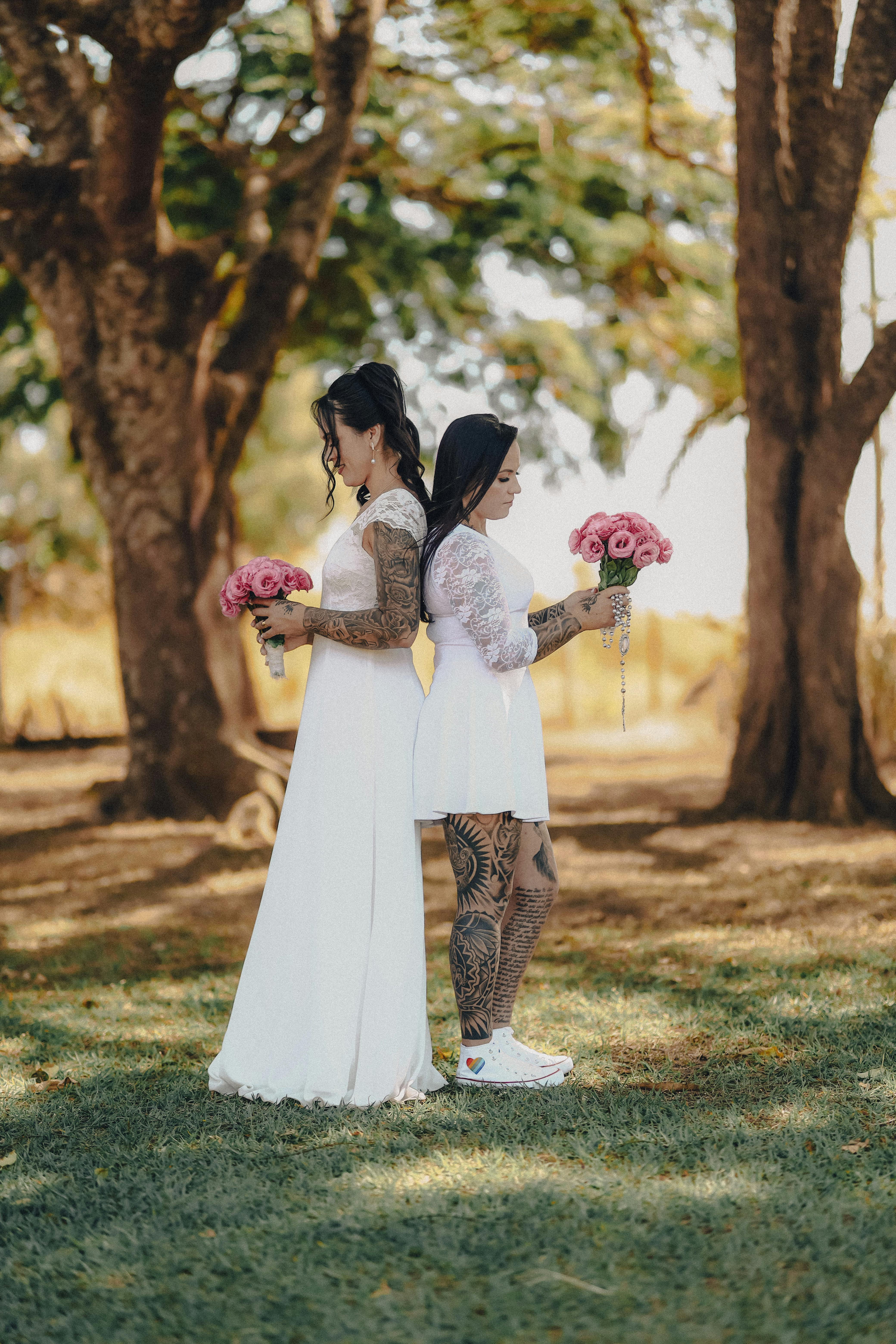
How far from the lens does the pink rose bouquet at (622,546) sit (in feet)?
12.2

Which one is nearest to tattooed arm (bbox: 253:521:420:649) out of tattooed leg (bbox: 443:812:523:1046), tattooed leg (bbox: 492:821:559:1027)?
tattooed leg (bbox: 443:812:523:1046)

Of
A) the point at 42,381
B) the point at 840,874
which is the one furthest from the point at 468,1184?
the point at 42,381

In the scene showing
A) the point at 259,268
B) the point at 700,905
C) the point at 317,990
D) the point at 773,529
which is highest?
the point at 259,268

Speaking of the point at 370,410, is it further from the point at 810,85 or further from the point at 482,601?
the point at 810,85

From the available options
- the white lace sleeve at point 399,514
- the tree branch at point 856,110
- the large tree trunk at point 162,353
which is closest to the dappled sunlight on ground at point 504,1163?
the white lace sleeve at point 399,514

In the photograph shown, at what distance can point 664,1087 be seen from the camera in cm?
379

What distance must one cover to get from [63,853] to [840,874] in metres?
5.23

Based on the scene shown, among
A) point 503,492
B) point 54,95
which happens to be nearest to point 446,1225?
point 503,492

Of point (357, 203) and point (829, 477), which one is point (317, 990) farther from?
point (357, 203)

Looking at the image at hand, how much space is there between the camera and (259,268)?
33.3 ft

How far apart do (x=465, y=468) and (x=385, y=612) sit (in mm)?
504

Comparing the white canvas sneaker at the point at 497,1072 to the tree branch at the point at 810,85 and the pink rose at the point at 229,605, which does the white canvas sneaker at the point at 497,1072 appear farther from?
the tree branch at the point at 810,85

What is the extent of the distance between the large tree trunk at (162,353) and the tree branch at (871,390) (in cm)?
439

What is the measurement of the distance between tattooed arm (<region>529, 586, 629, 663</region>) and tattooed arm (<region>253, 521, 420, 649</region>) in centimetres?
39
